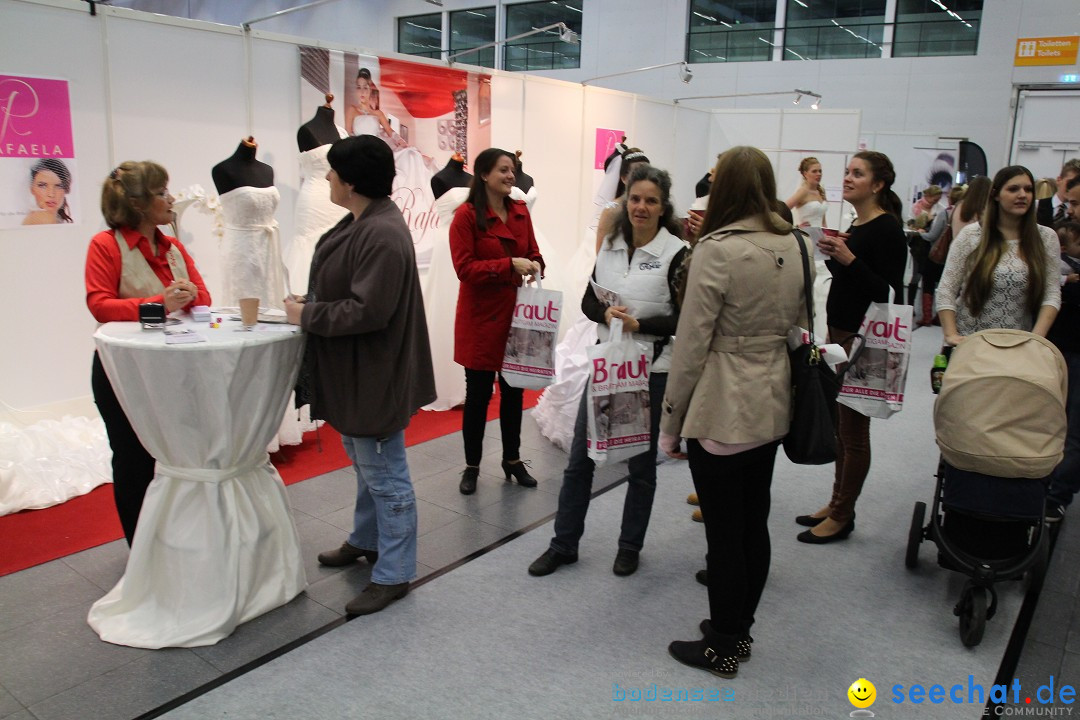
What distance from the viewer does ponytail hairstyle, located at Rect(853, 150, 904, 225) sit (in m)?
3.00

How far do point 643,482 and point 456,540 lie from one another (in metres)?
0.84

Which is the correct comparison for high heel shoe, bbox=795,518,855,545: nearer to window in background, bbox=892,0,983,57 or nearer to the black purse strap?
the black purse strap

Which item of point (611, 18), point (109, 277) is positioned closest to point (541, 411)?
point (109, 277)

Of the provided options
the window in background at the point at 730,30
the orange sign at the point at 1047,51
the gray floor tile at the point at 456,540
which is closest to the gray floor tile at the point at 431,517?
the gray floor tile at the point at 456,540

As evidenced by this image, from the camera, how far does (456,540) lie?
3.22m

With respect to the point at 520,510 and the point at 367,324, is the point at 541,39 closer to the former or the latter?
the point at 520,510

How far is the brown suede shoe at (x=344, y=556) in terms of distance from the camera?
9.68 feet

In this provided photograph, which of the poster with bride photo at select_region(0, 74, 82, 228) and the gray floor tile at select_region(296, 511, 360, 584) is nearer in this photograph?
the gray floor tile at select_region(296, 511, 360, 584)

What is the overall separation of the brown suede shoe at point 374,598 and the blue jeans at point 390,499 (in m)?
0.02

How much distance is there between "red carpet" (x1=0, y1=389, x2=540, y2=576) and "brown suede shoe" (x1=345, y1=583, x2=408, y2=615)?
1169 millimetres

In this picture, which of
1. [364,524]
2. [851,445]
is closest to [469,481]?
[364,524]

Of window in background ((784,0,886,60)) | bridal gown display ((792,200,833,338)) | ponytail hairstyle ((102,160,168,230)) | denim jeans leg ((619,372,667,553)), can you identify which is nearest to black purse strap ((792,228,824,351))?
denim jeans leg ((619,372,667,553))

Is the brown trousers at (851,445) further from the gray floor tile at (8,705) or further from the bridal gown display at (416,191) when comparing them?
the gray floor tile at (8,705)

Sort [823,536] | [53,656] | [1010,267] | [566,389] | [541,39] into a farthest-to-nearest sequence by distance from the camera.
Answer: [541,39] → [566,389] → [823,536] → [1010,267] → [53,656]
